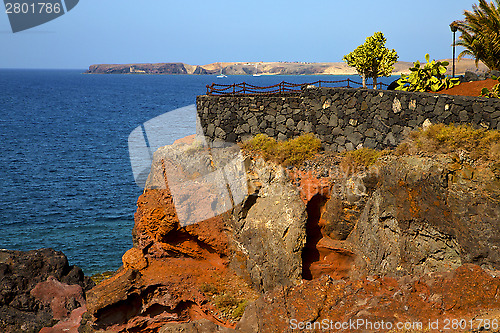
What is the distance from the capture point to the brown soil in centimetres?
2198

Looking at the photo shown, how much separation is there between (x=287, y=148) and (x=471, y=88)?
869 cm

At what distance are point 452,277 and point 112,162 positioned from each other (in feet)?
180

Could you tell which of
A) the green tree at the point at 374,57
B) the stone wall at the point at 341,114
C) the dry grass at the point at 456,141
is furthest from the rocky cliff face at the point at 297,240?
the green tree at the point at 374,57

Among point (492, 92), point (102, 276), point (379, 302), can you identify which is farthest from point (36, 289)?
point (492, 92)

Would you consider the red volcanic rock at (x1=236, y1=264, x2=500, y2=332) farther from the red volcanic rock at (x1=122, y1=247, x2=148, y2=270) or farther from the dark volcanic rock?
the dark volcanic rock

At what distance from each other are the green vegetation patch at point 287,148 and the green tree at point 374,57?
474 centimetres

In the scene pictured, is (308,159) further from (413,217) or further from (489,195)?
(489,195)

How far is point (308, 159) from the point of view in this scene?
76.8 feet

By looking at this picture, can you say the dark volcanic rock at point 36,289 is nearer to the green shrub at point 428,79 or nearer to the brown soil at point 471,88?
the green shrub at point 428,79

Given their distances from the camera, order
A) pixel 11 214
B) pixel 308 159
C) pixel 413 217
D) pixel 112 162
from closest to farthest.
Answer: pixel 413 217 < pixel 308 159 < pixel 11 214 < pixel 112 162

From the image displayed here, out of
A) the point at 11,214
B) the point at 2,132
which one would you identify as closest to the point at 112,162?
the point at 11,214

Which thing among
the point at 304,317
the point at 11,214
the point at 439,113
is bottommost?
the point at 11,214

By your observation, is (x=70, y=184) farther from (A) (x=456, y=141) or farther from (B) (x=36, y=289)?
(A) (x=456, y=141)

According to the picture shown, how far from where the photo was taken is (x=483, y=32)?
25.2m
